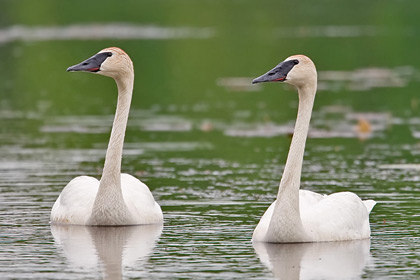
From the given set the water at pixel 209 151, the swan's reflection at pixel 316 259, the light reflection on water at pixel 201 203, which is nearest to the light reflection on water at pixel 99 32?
the water at pixel 209 151

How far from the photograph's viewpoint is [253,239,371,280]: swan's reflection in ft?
36.2

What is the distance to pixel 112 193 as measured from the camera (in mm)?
13812

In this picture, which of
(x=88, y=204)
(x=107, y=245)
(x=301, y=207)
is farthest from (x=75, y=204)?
(x=301, y=207)

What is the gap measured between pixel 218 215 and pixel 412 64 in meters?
29.1

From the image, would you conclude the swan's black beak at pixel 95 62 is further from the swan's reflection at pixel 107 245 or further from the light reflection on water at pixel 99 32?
the light reflection on water at pixel 99 32

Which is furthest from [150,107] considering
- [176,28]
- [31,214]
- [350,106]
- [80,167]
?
[176,28]

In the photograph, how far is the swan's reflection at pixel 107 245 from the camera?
11.6 m

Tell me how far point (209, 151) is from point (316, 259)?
29.5 ft

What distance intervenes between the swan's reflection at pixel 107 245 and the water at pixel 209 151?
20 millimetres

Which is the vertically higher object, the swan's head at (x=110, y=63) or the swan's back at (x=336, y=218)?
the swan's head at (x=110, y=63)

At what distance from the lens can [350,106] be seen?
27.7 meters

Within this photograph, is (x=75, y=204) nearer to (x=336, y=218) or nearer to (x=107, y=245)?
(x=107, y=245)

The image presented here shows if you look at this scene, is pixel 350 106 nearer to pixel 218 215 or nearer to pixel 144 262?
pixel 218 215

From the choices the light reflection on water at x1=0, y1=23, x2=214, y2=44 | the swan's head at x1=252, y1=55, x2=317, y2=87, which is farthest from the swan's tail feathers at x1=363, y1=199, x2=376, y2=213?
the light reflection on water at x1=0, y1=23, x2=214, y2=44
